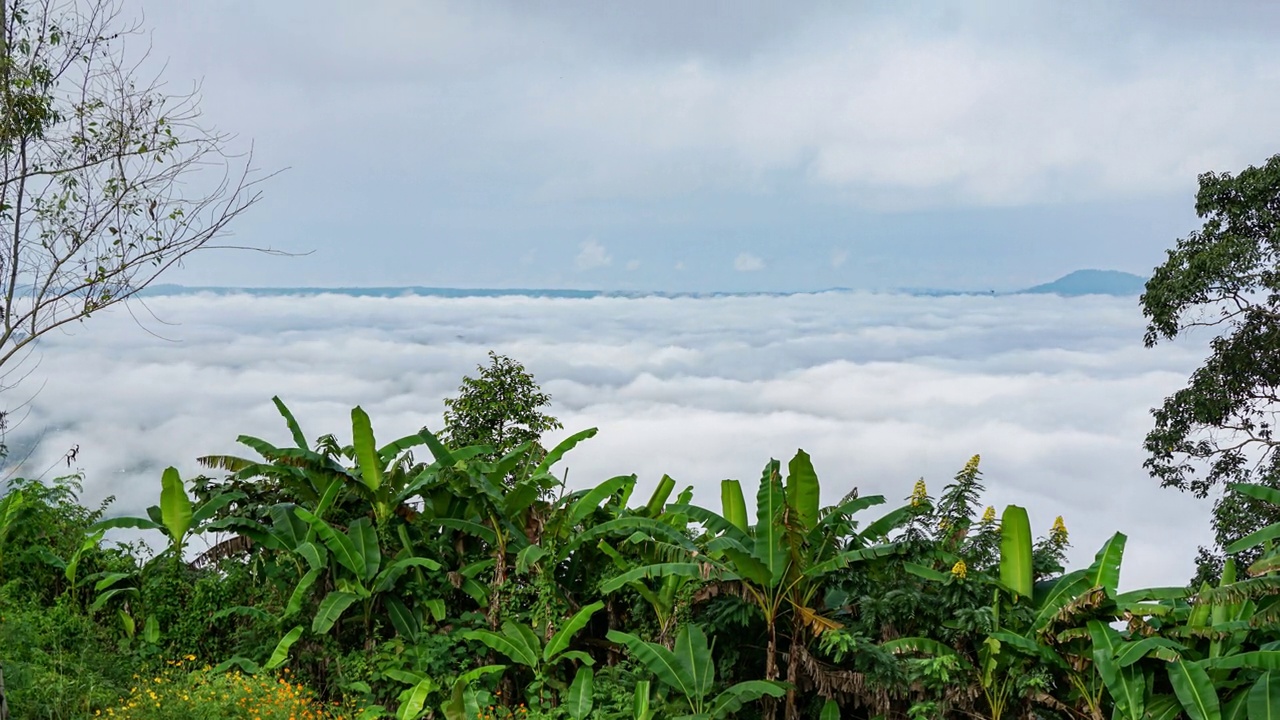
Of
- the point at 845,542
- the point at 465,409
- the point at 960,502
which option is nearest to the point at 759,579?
the point at 845,542

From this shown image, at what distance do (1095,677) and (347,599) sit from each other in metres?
4.45

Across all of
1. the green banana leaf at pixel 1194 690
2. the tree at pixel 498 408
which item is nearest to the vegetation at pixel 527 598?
the green banana leaf at pixel 1194 690

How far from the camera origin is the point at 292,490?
7.27m

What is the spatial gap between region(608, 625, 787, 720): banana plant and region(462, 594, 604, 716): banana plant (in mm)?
393

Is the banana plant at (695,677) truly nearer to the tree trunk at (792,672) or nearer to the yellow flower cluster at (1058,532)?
the tree trunk at (792,672)

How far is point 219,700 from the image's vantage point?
589 centimetres

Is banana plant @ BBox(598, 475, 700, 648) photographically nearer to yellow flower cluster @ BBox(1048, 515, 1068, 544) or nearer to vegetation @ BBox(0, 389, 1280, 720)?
vegetation @ BBox(0, 389, 1280, 720)

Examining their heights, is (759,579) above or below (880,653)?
above

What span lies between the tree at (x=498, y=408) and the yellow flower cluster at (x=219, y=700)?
6294 millimetres

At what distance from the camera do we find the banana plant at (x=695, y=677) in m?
5.95

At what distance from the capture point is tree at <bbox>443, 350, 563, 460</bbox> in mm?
12781

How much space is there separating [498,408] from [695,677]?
281 inches

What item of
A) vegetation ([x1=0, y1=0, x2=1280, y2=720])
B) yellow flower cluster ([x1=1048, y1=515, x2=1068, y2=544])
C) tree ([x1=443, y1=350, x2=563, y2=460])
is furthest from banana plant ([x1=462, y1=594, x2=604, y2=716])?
tree ([x1=443, y1=350, x2=563, y2=460])

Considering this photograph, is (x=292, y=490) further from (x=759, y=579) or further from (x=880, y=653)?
(x=880, y=653)
